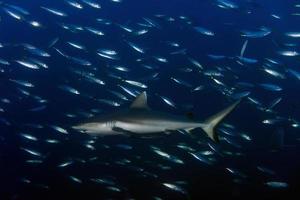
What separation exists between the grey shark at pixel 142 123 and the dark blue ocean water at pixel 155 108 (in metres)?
0.65

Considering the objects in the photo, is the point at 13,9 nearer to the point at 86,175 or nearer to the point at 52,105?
the point at 86,175

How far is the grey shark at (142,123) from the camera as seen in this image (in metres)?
6.20

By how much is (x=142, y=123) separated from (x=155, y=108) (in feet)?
52.5

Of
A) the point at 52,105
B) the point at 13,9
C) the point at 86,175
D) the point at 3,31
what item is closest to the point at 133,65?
the point at 52,105

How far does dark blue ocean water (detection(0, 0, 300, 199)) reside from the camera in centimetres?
1389

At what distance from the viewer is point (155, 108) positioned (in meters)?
22.3

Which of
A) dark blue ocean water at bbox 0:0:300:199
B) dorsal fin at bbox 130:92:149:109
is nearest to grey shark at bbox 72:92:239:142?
dorsal fin at bbox 130:92:149:109

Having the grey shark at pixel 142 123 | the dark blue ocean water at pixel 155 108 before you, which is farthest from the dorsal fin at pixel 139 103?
the dark blue ocean water at pixel 155 108

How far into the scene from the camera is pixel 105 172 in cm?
1659

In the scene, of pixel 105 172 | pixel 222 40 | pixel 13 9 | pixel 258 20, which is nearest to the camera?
pixel 13 9

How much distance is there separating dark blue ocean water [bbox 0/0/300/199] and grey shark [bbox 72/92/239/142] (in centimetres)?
65

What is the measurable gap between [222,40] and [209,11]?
5.83m

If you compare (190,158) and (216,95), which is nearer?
(190,158)

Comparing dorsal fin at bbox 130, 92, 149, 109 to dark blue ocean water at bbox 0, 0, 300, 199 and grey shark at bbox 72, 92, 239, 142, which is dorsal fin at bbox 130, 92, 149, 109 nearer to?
grey shark at bbox 72, 92, 239, 142
